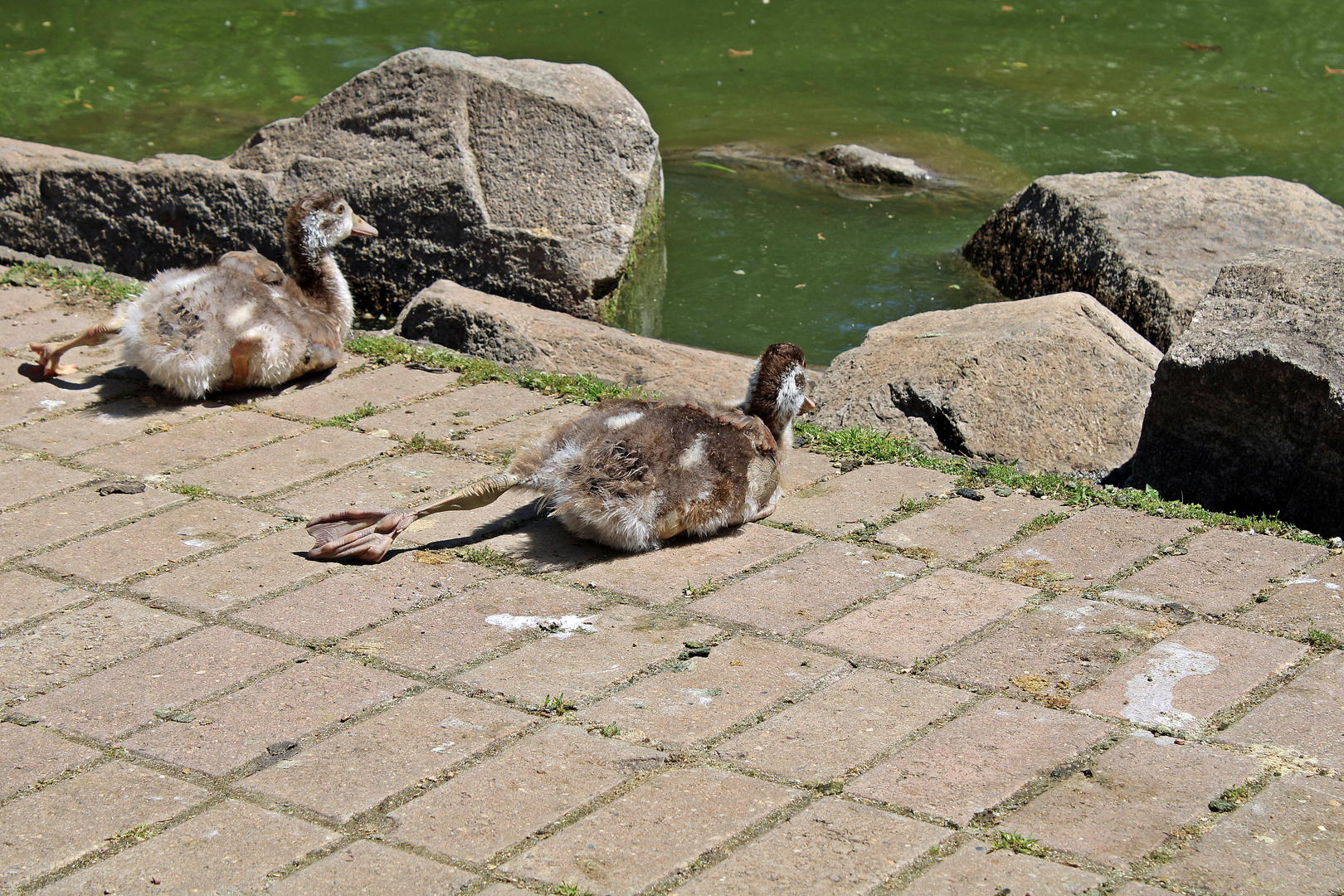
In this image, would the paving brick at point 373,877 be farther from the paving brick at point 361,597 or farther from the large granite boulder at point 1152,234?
the large granite boulder at point 1152,234

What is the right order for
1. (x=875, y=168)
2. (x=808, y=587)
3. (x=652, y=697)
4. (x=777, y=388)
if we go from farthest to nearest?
(x=875, y=168) → (x=777, y=388) → (x=808, y=587) → (x=652, y=697)

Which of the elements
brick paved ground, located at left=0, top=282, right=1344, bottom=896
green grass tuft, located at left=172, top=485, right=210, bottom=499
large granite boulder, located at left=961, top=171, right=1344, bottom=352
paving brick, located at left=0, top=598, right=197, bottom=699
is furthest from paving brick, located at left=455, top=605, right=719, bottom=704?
large granite boulder, located at left=961, top=171, right=1344, bottom=352

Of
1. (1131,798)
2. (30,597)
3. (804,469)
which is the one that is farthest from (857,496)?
(30,597)

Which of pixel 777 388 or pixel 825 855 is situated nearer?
pixel 825 855

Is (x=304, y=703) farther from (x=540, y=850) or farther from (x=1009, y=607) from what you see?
(x=1009, y=607)

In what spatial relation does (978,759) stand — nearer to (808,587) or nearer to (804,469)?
(808,587)

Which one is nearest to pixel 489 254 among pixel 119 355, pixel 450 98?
pixel 450 98

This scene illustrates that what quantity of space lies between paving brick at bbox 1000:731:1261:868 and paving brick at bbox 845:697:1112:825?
0.32 ft

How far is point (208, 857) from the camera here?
3303 millimetres

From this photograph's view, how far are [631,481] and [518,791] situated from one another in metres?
1.64

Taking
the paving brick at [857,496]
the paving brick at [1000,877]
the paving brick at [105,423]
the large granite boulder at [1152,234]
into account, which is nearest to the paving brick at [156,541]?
the paving brick at [105,423]

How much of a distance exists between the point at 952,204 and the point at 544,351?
5.79 metres

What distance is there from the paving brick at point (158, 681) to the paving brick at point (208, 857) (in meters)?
0.63

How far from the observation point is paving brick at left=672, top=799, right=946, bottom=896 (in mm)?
3182
